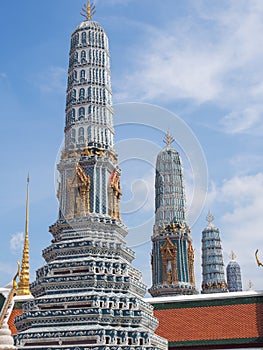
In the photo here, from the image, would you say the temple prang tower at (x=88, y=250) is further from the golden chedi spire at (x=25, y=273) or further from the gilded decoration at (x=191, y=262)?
the gilded decoration at (x=191, y=262)

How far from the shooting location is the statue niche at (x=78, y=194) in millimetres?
24984

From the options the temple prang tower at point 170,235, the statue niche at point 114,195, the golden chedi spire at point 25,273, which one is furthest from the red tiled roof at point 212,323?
the temple prang tower at point 170,235

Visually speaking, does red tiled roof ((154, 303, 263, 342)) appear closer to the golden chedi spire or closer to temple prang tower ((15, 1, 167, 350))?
temple prang tower ((15, 1, 167, 350))

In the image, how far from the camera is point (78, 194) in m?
25.3

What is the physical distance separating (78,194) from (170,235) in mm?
21936

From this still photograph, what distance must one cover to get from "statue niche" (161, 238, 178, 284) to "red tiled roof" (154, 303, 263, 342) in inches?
595

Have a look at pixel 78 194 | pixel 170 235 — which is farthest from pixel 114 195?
pixel 170 235

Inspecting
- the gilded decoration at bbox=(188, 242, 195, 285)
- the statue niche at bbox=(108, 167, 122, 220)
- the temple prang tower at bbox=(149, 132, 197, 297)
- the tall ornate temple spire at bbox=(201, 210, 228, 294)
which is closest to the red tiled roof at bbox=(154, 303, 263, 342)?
the statue niche at bbox=(108, 167, 122, 220)

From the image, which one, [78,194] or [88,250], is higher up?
[78,194]

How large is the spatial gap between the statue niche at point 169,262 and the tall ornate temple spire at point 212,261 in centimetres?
1158

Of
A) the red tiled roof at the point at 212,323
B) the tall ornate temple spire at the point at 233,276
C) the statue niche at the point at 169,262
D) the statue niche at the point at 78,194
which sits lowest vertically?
the red tiled roof at the point at 212,323

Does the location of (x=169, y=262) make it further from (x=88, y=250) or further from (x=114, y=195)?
(x=88, y=250)

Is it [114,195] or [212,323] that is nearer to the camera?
[114,195]

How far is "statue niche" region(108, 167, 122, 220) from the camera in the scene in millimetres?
25578
